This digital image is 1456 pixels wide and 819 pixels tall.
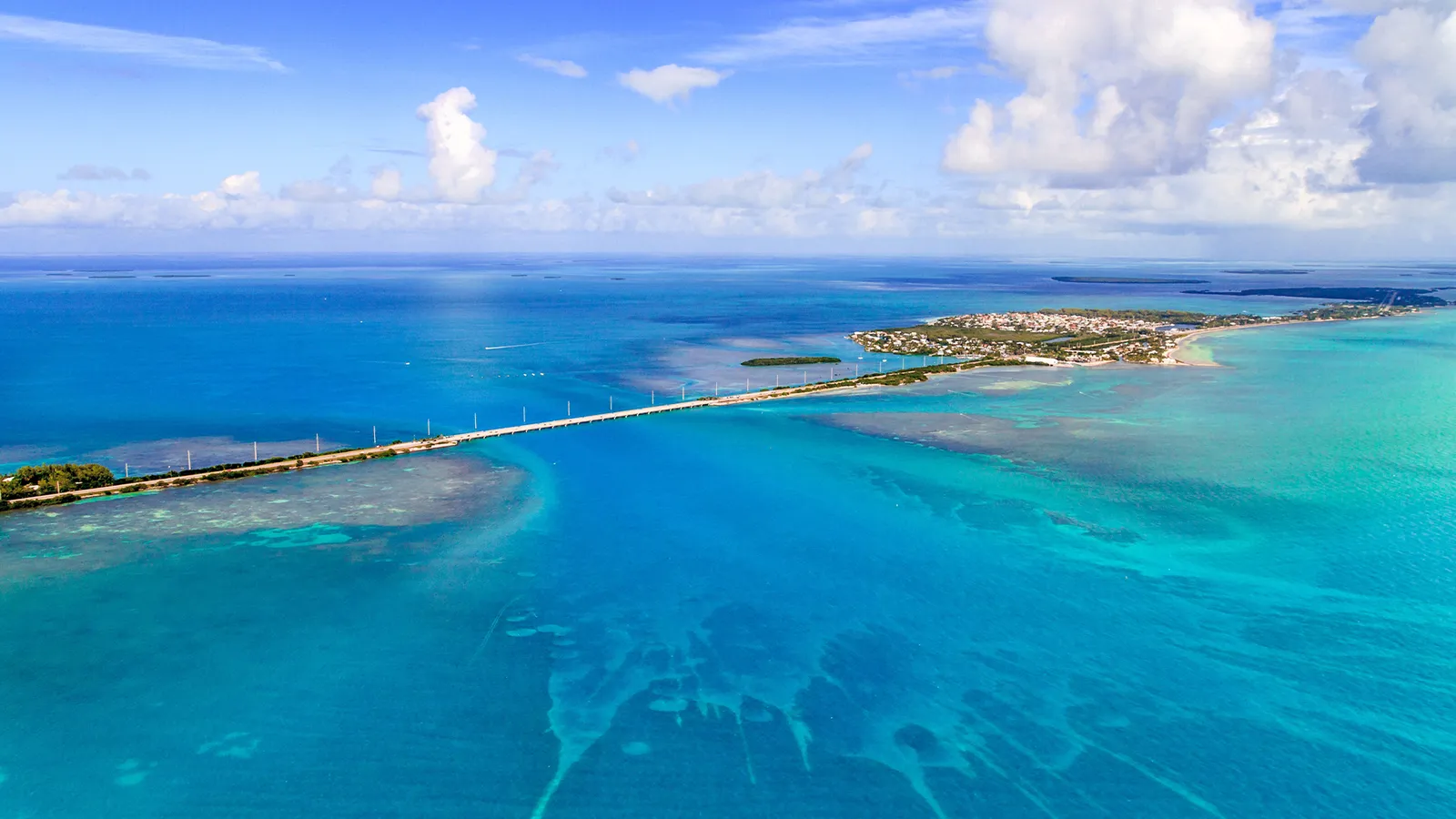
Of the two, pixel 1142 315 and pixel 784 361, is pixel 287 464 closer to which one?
pixel 784 361

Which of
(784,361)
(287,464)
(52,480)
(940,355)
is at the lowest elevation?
(287,464)

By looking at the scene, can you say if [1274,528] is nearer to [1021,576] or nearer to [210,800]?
[1021,576]

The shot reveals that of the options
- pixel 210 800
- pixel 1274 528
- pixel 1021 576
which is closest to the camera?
pixel 210 800

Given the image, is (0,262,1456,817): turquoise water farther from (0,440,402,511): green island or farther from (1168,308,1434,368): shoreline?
(1168,308,1434,368): shoreline

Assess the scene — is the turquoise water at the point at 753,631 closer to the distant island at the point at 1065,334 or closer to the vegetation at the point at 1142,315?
the distant island at the point at 1065,334

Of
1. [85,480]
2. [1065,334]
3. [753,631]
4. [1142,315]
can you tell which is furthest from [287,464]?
[1142,315]

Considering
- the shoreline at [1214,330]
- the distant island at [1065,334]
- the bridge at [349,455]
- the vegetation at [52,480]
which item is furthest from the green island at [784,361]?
the vegetation at [52,480]

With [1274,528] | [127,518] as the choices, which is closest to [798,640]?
[1274,528]
